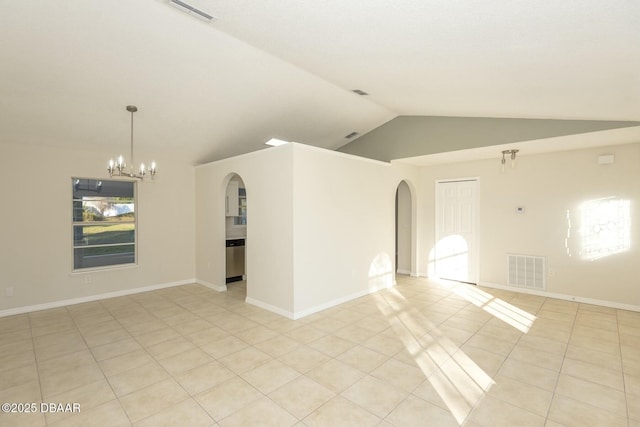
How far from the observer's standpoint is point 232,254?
621cm

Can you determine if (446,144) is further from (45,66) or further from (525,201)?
(45,66)

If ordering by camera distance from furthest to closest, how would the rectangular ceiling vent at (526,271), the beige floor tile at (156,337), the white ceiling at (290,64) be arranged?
1. the rectangular ceiling vent at (526,271)
2. the beige floor tile at (156,337)
3. the white ceiling at (290,64)

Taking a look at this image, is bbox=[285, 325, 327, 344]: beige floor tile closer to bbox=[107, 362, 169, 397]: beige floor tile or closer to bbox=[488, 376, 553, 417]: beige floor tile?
bbox=[107, 362, 169, 397]: beige floor tile

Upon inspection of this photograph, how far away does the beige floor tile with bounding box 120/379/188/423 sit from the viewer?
228 cm

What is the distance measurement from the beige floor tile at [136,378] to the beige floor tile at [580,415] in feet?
10.6

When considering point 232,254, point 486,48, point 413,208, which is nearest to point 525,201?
point 413,208

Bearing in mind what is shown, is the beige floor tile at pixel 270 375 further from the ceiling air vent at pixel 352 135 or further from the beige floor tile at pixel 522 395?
the ceiling air vent at pixel 352 135

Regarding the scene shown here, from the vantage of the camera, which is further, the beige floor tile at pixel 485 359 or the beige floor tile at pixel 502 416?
the beige floor tile at pixel 485 359

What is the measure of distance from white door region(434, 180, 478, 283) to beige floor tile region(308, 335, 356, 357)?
12.0 feet

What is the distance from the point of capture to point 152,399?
2.44 meters

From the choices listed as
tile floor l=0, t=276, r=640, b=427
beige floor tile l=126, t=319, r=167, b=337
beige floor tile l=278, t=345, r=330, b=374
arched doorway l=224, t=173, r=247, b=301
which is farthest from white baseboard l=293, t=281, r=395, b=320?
arched doorway l=224, t=173, r=247, b=301

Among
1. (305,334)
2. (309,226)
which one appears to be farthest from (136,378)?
Answer: (309,226)

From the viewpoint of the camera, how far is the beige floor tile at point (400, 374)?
262 centimetres

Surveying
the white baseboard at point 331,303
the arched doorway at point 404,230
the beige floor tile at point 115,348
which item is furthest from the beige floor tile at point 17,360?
the arched doorway at point 404,230
